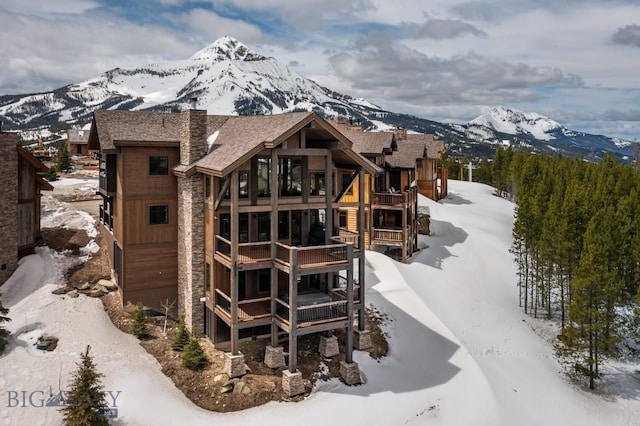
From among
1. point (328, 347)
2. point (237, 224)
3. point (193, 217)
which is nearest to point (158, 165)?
point (193, 217)

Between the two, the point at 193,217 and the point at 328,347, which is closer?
the point at 328,347

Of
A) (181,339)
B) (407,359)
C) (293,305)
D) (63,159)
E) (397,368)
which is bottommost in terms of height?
(397,368)

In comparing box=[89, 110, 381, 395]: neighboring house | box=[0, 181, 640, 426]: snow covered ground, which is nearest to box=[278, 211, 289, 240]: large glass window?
box=[89, 110, 381, 395]: neighboring house

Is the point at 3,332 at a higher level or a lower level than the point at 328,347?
higher

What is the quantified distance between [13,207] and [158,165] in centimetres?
808

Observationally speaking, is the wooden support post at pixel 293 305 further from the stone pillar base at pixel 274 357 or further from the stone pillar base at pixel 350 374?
the stone pillar base at pixel 350 374

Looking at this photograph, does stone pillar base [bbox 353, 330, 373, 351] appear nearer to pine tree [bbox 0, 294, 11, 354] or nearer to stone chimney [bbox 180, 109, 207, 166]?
stone chimney [bbox 180, 109, 207, 166]

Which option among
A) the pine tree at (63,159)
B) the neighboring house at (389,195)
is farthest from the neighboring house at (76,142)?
the neighboring house at (389,195)

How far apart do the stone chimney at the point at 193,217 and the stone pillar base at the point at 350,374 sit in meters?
6.96

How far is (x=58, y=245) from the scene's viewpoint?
1110 inches

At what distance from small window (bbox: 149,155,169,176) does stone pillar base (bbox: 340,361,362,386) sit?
12.2m

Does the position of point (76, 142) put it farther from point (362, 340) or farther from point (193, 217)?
point (362, 340)

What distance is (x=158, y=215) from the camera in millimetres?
23656

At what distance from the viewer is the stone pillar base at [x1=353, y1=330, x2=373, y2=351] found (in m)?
22.0
